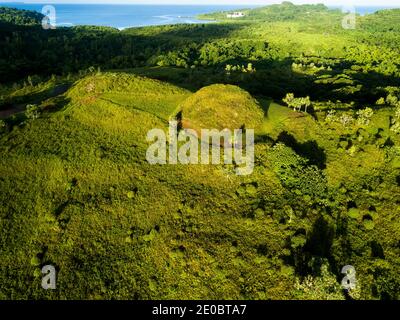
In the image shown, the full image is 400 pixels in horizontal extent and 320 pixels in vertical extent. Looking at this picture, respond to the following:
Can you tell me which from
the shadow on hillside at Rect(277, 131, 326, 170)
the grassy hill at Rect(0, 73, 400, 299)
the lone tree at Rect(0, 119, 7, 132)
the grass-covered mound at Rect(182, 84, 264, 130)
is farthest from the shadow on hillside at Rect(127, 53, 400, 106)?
the lone tree at Rect(0, 119, 7, 132)

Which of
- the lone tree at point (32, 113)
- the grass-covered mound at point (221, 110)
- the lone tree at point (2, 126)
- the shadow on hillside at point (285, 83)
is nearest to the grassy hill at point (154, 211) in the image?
the grass-covered mound at point (221, 110)

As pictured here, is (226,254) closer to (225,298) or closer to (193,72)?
(225,298)

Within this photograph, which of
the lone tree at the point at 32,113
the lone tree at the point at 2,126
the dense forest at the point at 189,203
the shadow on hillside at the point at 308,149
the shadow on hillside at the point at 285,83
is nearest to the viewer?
the dense forest at the point at 189,203

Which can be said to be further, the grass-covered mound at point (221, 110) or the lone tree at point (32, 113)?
the grass-covered mound at point (221, 110)

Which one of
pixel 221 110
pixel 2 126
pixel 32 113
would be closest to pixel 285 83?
pixel 221 110

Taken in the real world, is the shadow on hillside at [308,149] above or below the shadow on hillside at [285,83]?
below

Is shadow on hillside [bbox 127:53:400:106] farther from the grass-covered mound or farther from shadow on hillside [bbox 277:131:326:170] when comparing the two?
shadow on hillside [bbox 277:131:326:170]

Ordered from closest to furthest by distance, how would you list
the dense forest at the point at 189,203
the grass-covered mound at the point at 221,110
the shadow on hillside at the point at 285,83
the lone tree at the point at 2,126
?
the dense forest at the point at 189,203 < the lone tree at the point at 2,126 < the grass-covered mound at the point at 221,110 < the shadow on hillside at the point at 285,83

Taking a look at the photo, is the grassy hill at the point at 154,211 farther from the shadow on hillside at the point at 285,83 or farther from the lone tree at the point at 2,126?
the shadow on hillside at the point at 285,83

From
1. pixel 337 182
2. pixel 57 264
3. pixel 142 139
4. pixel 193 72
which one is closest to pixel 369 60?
pixel 193 72
